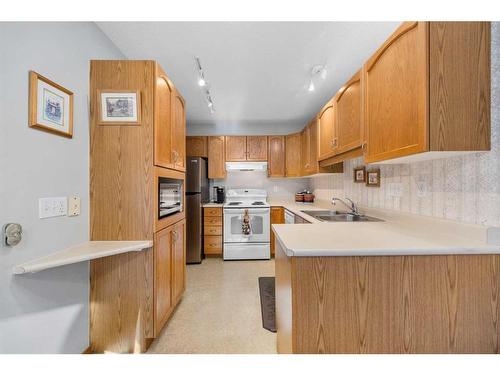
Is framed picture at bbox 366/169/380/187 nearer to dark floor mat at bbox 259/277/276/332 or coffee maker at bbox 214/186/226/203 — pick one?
dark floor mat at bbox 259/277/276/332

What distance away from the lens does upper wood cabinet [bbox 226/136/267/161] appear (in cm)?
386

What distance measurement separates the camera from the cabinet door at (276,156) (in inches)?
154

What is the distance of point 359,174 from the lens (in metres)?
2.35

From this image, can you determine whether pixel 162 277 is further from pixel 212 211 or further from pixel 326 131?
pixel 326 131

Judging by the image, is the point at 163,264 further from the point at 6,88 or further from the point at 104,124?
the point at 6,88

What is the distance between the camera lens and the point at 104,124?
1.50 m

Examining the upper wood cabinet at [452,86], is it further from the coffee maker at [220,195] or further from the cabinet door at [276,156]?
the coffee maker at [220,195]

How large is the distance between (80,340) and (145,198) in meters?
1.02

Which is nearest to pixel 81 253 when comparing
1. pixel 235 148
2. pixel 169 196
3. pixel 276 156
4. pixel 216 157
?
pixel 169 196

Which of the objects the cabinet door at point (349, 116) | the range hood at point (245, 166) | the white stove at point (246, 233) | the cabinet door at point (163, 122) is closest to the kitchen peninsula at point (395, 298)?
the cabinet door at point (349, 116)

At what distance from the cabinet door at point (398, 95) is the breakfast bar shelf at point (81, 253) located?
165 cm

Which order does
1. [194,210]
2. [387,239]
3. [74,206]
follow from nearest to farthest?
[387,239] → [74,206] → [194,210]

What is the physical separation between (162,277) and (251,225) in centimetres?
190
